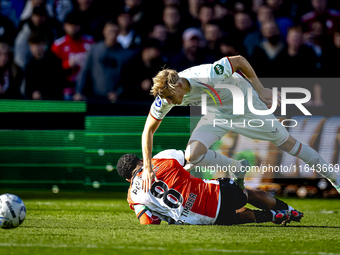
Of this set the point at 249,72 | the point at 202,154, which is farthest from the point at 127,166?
the point at 249,72

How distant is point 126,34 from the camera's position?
9.00m

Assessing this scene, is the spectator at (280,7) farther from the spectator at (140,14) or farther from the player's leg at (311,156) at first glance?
the player's leg at (311,156)

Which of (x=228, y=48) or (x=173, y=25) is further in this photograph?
(x=173, y=25)

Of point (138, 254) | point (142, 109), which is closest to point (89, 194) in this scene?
point (142, 109)

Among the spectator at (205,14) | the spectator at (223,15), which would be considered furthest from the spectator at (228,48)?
the spectator at (205,14)

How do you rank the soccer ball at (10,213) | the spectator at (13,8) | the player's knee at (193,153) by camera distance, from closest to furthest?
the soccer ball at (10,213) → the player's knee at (193,153) → the spectator at (13,8)

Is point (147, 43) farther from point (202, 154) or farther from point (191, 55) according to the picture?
point (202, 154)

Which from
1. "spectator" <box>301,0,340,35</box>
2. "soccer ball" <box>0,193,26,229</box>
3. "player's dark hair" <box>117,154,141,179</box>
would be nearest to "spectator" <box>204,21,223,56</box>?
"spectator" <box>301,0,340,35</box>

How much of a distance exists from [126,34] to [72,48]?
39.9 inches

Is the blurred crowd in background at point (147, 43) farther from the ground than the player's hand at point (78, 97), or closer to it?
farther from the ground

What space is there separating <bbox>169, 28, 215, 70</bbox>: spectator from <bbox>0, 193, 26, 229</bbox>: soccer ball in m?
4.26

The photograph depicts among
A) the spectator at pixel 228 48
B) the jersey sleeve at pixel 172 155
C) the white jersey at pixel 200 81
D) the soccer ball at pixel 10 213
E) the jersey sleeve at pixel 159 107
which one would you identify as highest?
the spectator at pixel 228 48

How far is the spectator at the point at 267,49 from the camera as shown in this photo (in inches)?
322

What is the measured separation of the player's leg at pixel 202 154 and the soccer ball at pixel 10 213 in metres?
1.87
